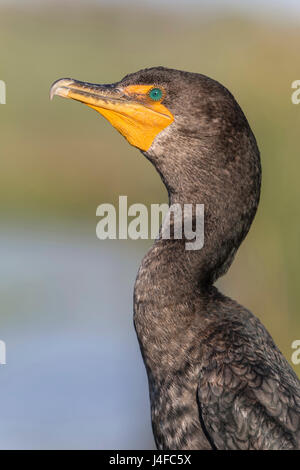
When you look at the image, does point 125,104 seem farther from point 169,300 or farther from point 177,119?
point 169,300

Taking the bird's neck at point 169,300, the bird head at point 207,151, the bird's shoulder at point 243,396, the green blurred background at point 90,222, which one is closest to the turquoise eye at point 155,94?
the bird head at point 207,151

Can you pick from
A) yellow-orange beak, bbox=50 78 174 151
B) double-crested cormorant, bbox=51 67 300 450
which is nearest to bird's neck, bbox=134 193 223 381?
double-crested cormorant, bbox=51 67 300 450

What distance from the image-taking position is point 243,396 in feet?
12.9

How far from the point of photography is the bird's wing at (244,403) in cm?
389

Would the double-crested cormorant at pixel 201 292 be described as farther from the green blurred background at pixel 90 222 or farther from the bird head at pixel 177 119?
the green blurred background at pixel 90 222

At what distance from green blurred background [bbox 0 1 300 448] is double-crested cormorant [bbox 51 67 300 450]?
4.02m

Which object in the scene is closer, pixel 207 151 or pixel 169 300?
pixel 169 300

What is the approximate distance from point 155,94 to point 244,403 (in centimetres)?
151

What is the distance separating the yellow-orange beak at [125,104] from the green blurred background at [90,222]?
4057 mm

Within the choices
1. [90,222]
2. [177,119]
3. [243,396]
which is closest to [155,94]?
[177,119]

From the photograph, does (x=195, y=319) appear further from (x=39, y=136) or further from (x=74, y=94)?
(x=39, y=136)

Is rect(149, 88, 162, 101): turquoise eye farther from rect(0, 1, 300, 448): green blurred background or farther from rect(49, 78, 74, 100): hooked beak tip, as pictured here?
rect(0, 1, 300, 448): green blurred background

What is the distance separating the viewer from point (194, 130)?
170 inches

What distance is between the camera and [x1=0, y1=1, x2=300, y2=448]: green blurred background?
886cm
